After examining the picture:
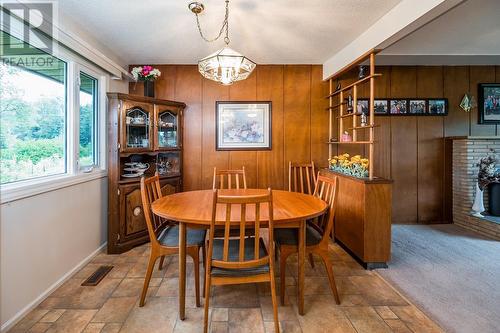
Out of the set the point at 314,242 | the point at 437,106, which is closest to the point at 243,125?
the point at 314,242

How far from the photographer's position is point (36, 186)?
2049 mm

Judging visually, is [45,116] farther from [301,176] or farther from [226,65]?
[301,176]

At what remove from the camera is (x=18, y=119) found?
A: 1.98m

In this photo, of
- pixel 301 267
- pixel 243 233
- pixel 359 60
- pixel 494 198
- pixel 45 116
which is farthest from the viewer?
pixel 494 198

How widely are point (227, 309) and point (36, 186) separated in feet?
5.79

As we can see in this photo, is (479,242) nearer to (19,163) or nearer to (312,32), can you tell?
(312,32)

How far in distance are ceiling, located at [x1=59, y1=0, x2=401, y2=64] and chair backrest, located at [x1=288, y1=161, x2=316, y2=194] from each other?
5.02 feet

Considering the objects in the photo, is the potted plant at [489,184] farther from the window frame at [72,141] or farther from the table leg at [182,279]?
the window frame at [72,141]

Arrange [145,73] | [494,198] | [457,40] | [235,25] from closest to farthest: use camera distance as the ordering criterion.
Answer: [235,25], [457,40], [145,73], [494,198]

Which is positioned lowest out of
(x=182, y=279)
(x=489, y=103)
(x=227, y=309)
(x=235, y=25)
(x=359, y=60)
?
(x=227, y=309)

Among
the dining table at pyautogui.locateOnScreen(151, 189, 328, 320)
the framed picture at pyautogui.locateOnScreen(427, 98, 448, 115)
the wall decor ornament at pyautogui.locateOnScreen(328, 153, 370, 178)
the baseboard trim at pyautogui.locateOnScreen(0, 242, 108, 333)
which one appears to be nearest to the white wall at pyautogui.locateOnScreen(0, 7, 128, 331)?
the baseboard trim at pyautogui.locateOnScreen(0, 242, 108, 333)

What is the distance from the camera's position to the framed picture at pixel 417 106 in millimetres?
4160

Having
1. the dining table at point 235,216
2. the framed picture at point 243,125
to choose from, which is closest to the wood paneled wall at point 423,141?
the framed picture at point 243,125

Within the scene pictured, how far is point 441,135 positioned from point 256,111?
3017mm
